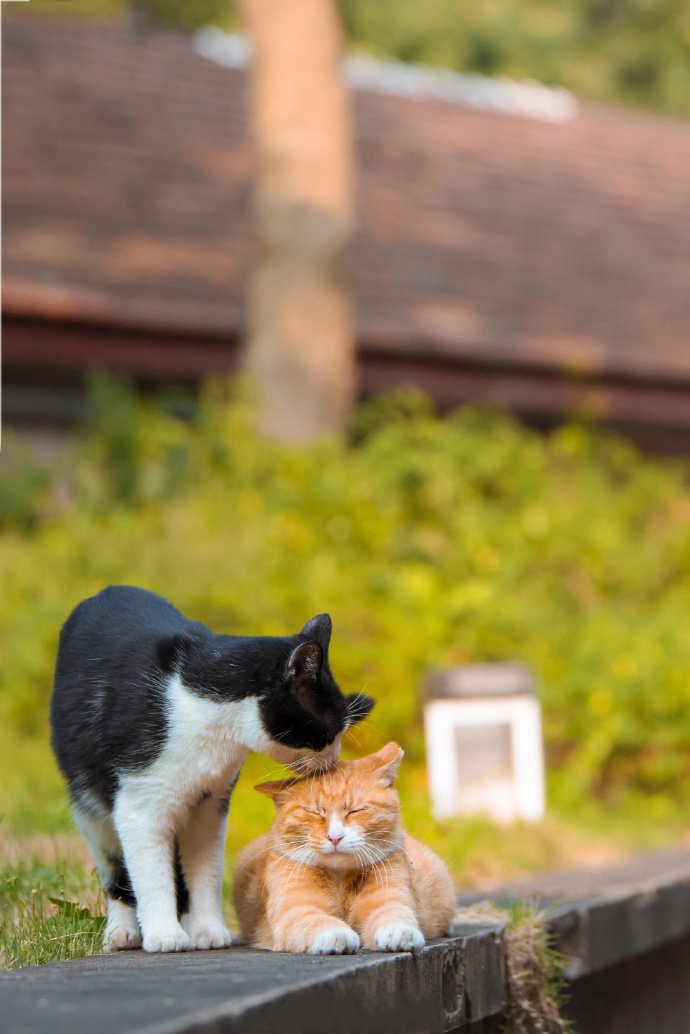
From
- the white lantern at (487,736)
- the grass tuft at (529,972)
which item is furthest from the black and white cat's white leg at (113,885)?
the white lantern at (487,736)

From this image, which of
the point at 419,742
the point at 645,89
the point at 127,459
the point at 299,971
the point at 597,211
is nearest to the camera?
the point at 299,971

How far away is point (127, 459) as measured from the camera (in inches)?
353

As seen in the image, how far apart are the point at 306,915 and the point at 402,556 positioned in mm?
5788

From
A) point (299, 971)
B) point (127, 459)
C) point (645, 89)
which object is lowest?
point (299, 971)

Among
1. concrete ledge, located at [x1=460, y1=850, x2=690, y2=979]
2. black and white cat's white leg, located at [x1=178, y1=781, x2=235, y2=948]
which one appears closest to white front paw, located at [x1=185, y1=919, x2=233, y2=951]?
black and white cat's white leg, located at [x1=178, y1=781, x2=235, y2=948]

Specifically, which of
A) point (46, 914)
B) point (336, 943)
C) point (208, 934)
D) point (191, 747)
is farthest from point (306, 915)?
point (46, 914)

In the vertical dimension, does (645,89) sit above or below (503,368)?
above

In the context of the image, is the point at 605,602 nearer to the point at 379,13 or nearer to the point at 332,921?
the point at 332,921

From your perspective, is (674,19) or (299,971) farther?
(674,19)

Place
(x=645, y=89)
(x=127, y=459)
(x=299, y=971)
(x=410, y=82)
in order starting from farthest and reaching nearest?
(x=645, y=89)
(x=410, y=82)
(x=127, y=459)
(x=299, y=971)

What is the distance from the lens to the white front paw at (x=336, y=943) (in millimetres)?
2619

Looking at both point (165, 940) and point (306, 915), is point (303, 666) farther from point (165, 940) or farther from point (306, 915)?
point (165, 940)

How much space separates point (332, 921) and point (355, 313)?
27.1 ft

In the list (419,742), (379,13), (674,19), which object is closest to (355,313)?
(419,742)
